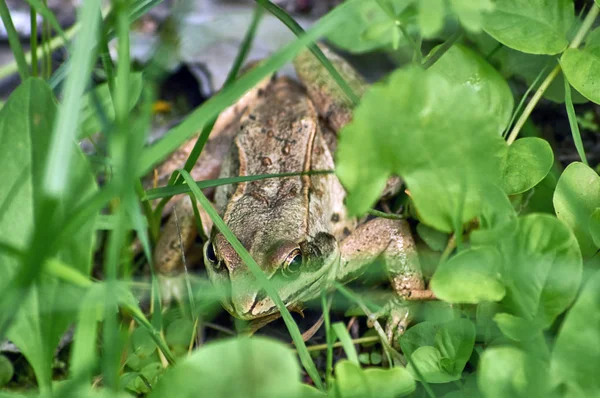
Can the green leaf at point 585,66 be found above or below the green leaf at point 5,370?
above

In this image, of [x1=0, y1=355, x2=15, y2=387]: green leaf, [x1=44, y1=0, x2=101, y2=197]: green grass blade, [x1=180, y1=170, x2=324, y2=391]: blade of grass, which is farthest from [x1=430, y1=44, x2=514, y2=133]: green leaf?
[x1=0, y1=355, x2=15, y2=387]: green leaf

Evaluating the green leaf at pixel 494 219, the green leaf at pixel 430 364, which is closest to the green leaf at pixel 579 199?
the green leaf at pixel 494 219

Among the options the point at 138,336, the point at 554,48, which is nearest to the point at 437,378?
the point at 138,336

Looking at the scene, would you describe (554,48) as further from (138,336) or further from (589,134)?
(138,336)

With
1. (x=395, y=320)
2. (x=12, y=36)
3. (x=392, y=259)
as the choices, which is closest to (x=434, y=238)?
(x=392, y=259)

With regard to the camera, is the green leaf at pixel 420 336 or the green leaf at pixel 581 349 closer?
the green leaf at pixel 581 349

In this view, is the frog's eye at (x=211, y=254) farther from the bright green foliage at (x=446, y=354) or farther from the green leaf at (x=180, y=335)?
the bright green foliage at (x=446, y=354)

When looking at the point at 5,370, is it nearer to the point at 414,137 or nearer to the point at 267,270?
the point at 267,270
